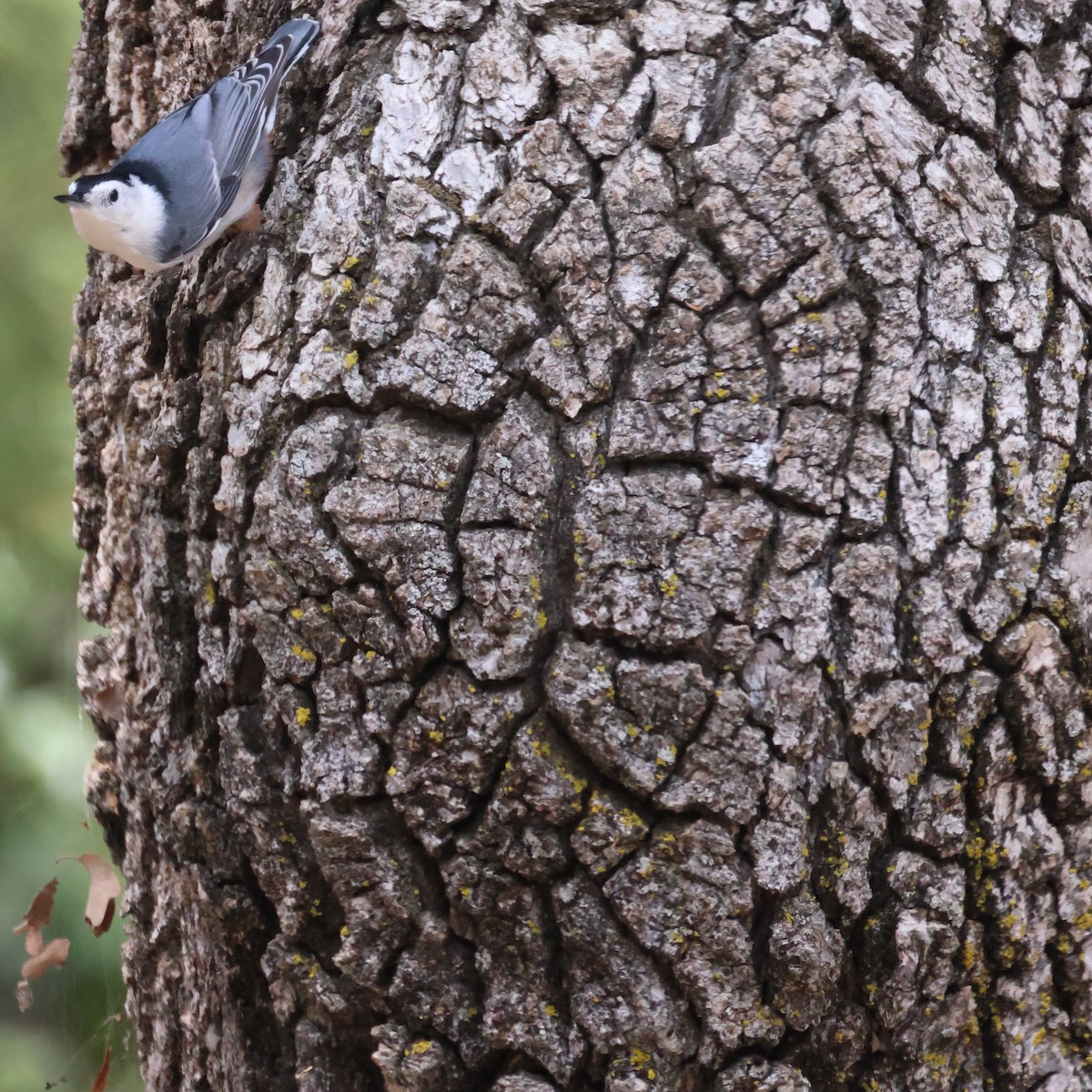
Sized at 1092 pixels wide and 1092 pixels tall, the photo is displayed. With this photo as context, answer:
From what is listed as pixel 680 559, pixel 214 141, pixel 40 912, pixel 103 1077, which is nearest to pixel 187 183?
pixel 214 141

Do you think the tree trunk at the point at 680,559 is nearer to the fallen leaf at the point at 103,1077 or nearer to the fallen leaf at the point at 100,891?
the fallen leaf at the point at 100,891

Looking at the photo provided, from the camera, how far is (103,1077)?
7.39 feet

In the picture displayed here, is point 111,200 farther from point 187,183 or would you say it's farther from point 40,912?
point 40,912

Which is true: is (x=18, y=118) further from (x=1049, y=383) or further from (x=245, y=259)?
(x=1049, y=383)

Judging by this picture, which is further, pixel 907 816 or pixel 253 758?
pixel 253 758

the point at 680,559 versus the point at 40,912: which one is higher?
the point at 680,559

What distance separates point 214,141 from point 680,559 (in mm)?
1118

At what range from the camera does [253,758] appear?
1475 mm

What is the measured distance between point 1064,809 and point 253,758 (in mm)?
1157

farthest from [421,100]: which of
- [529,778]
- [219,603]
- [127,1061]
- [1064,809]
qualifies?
[127,1061]

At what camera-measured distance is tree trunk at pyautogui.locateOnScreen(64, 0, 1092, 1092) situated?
134cm

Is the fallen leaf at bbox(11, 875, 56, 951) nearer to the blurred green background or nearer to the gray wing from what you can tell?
the blurred green background

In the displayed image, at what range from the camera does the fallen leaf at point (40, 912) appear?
2.29m

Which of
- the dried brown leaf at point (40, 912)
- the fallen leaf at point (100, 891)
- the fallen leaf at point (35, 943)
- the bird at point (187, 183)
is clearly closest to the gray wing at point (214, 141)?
the bird at point (187, 183)
